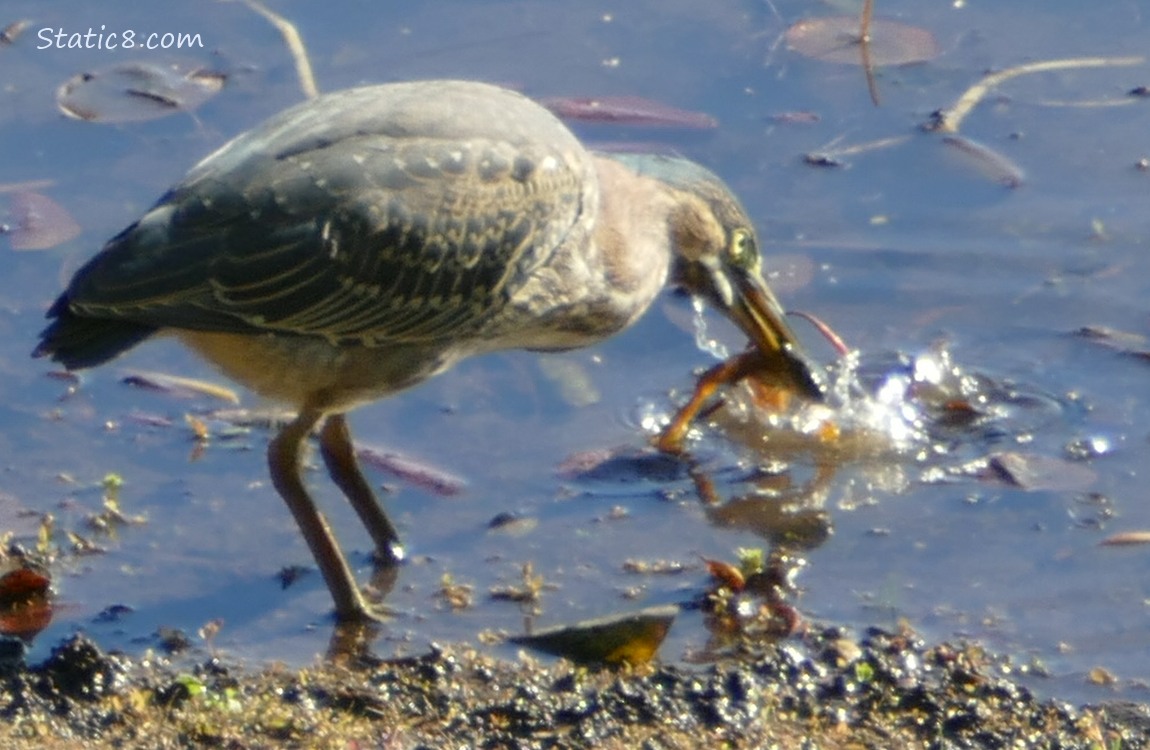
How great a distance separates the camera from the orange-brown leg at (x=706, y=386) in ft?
20.1

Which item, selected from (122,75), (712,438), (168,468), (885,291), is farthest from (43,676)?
(122,75)

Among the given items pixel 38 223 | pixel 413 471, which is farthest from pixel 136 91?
pixel 413 471

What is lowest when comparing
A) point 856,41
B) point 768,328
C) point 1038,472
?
point 1038,472

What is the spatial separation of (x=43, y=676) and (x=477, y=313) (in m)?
1.47

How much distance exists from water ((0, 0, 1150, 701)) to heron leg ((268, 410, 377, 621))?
88 mm

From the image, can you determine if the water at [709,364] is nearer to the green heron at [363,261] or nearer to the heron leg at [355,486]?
the heron leg at [355,486]

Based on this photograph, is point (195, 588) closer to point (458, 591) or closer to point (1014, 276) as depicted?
point (458, 591)

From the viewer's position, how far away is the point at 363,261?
518 cm

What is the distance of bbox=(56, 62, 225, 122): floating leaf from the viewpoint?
7.77m

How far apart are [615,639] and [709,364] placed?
1.84 meters

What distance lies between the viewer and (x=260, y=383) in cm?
533

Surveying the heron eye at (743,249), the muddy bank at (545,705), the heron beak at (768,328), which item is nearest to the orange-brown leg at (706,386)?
the heron beak at (768,328)

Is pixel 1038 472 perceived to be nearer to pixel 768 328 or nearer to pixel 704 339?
pixel 768 328

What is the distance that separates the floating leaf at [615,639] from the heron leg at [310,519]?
60cm
